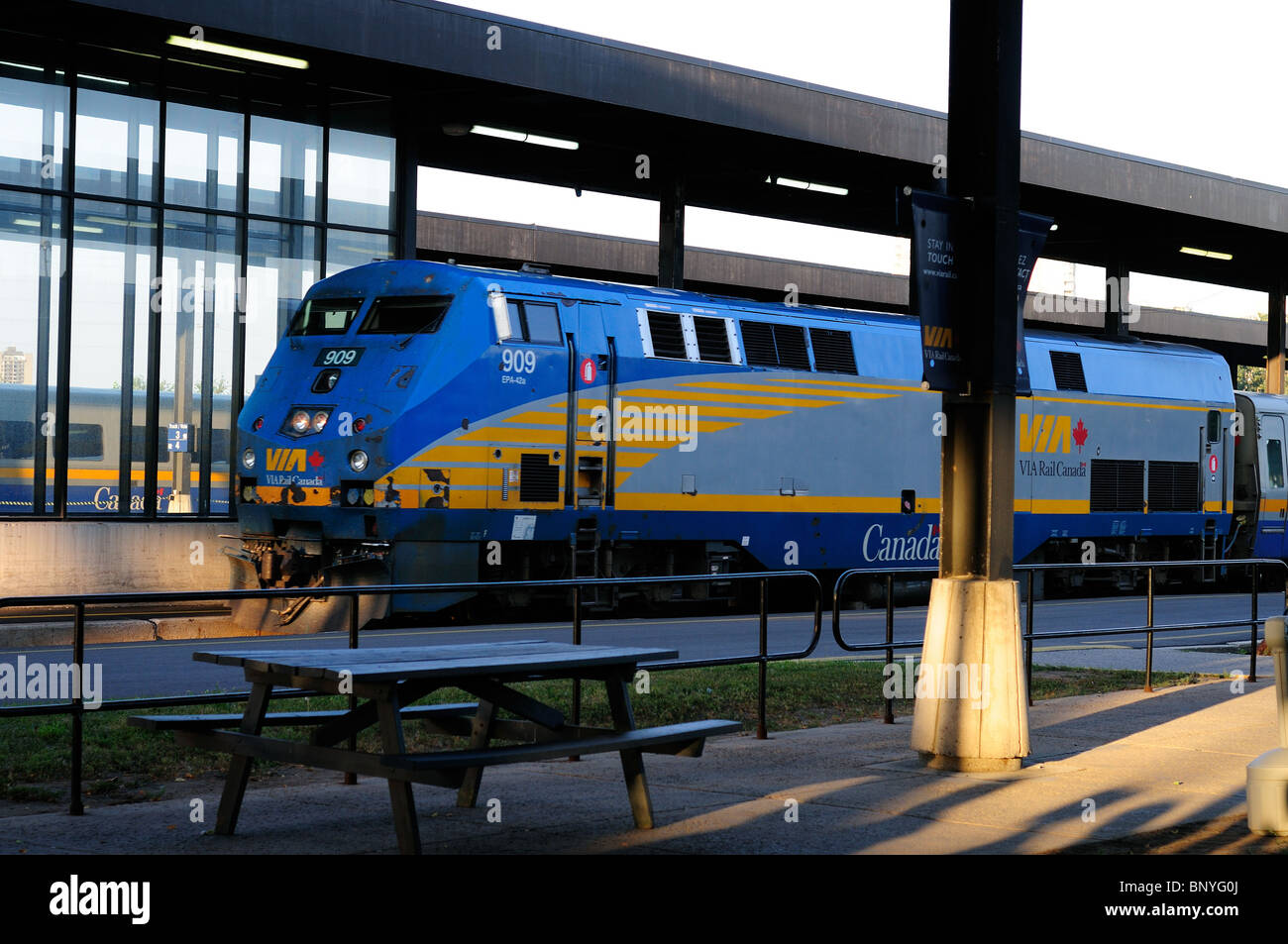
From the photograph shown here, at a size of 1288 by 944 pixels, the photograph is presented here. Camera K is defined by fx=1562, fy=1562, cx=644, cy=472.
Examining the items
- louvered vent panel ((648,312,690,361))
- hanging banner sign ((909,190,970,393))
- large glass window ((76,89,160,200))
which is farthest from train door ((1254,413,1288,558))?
hanging banner sign ((909,190,970,393))

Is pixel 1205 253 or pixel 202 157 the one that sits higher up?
pixel 1205 253

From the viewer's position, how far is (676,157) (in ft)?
85.5

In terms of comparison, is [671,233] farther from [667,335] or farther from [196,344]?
[196,344]

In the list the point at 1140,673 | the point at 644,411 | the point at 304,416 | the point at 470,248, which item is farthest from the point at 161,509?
the point at 470,248

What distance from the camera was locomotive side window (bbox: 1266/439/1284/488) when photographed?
29562 mm

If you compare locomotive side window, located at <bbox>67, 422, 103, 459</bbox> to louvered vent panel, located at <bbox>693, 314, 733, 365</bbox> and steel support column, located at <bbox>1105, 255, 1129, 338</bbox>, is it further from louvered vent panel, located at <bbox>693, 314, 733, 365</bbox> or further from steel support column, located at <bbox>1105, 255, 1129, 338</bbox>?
steel support column, located at <bbox>1105, 255, 1129, 338</bbox>

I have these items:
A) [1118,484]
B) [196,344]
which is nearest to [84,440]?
[196,344]

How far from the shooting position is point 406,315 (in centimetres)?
1836

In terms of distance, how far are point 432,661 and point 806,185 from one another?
76.8ft

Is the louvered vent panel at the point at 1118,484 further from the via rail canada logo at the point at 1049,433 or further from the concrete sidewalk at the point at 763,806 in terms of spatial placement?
the concrete sidewalk at the point at 763,806

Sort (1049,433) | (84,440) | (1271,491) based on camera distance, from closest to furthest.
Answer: (84,440)
(1049,433)
(1271,491)

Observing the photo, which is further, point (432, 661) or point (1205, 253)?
point (1205, 253)

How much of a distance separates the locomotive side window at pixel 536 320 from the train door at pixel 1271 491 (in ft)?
53.3

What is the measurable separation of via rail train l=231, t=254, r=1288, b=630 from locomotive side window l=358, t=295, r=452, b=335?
29 millimetres
